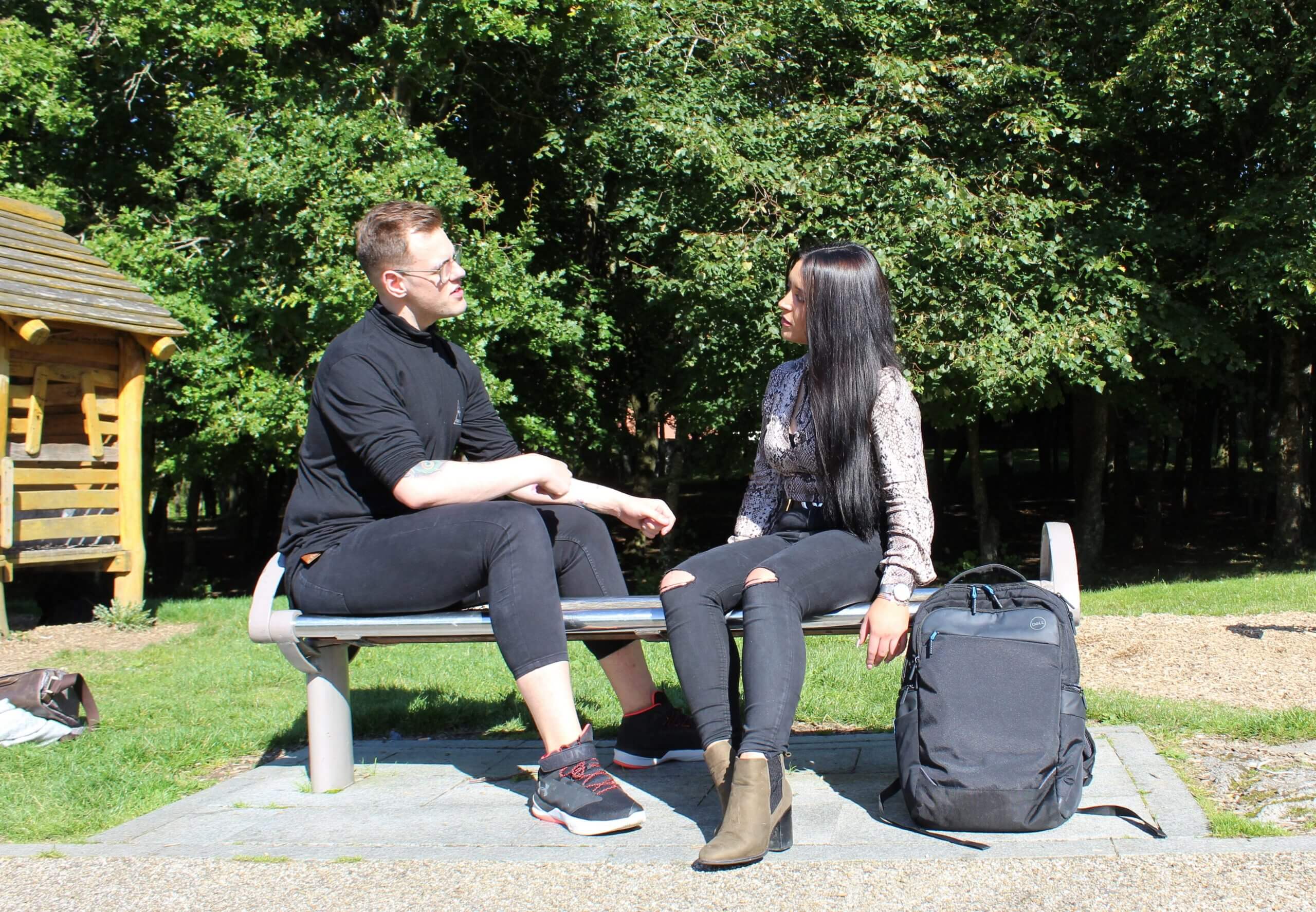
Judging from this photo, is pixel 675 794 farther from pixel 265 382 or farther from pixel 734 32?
pixel 734 32

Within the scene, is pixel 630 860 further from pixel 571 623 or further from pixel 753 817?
pixel 571 623

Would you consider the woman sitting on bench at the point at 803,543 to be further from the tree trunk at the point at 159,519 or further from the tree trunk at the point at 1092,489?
the tree trunk at the point at 159,519

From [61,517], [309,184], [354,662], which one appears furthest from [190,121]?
[354,662]

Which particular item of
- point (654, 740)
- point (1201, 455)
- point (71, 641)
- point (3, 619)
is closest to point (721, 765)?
point (654, 740)

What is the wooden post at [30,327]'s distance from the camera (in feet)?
29.6

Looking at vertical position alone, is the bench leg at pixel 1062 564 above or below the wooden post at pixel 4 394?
below

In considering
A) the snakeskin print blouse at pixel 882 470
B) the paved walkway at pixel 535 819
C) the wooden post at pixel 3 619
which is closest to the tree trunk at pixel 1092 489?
the wooden post at pixel 3 619

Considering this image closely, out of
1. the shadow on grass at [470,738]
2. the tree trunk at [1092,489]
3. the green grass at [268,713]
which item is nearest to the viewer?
the shadow on grass at [470,738]

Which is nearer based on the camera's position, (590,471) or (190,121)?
(190,121)

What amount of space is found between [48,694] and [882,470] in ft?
11.5

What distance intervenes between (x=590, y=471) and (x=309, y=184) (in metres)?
8.60

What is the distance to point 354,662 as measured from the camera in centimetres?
682

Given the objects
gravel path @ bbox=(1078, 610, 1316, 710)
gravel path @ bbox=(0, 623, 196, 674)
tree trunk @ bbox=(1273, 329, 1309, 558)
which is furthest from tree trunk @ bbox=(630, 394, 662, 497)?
gravel path @ bbox=(1078, 610, 1316, 710)

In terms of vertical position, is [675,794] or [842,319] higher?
[842,319]
